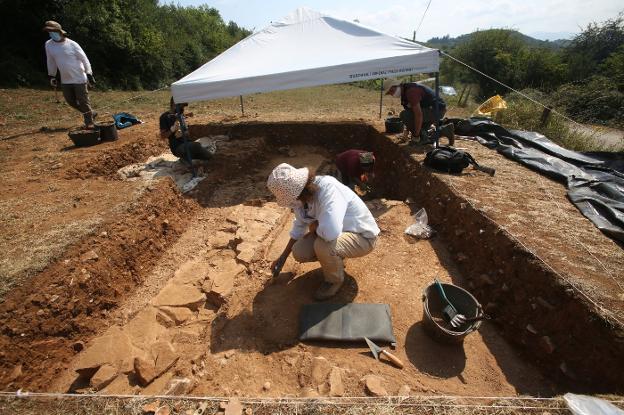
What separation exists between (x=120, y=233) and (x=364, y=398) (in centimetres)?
306

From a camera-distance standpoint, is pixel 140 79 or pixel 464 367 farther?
pixel 140 79

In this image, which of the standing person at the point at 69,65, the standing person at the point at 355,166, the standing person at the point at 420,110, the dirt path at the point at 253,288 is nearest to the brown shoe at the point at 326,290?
the dirt path at the point at 253,288

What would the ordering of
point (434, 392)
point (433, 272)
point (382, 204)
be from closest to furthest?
point (434, 392)
point (433, 272)
point (382, 204)

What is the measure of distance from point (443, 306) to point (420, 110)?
3.81 meters

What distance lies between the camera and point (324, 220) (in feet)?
8.50

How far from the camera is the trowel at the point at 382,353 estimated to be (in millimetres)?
2418

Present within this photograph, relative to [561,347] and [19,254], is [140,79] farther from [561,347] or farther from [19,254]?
[561,347]

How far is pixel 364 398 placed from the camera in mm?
1982

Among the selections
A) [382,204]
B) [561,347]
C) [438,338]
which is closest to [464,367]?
[438,338]

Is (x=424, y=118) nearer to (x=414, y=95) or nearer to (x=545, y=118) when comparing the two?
(x=414, y=95)

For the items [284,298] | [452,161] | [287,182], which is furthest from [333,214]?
[452,161]

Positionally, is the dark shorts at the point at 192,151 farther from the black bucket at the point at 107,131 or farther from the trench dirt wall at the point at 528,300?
the trench dirt wall at the point at 528,300

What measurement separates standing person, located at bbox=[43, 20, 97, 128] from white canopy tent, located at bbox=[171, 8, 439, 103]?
253 cm

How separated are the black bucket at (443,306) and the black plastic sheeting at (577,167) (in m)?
1.72
